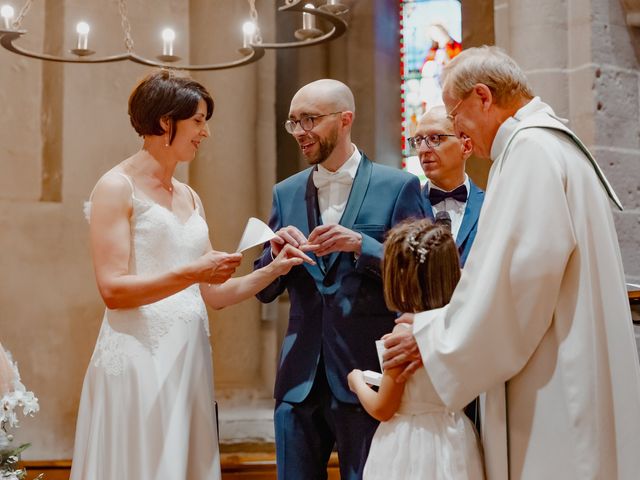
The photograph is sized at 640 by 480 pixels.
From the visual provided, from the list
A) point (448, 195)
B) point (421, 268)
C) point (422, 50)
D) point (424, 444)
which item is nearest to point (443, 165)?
point (448, 195)

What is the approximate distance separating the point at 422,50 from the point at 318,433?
509cm

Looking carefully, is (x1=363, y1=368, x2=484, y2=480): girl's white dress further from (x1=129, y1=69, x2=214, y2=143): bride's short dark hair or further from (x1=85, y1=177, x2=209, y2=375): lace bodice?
(x1=129, y1=69, x2=214, y2=143): bride's short dark hair

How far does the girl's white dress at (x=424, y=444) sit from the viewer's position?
279 cm

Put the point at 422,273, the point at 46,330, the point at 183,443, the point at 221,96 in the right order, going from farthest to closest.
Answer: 1. the point at 221,96
2. the point at 46,330
3. the point at 183,443
4. the point at 422,273

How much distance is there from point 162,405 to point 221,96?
417 cm

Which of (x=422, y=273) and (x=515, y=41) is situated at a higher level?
(x=515, y=41)

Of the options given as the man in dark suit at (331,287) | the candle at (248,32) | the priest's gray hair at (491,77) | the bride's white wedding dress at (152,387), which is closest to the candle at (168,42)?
the candle at (248,32)

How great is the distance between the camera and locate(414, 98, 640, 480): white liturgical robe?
254 centimetres

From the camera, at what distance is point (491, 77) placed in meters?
2.84

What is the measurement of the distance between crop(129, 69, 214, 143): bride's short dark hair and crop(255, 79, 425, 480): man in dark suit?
16.7 inches

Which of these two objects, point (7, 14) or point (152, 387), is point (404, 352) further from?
point (7, 14)

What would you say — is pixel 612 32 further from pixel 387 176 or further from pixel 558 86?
pixel 387 176

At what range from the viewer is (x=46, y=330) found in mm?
6543

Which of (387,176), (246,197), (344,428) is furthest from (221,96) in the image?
A: (344,428)
